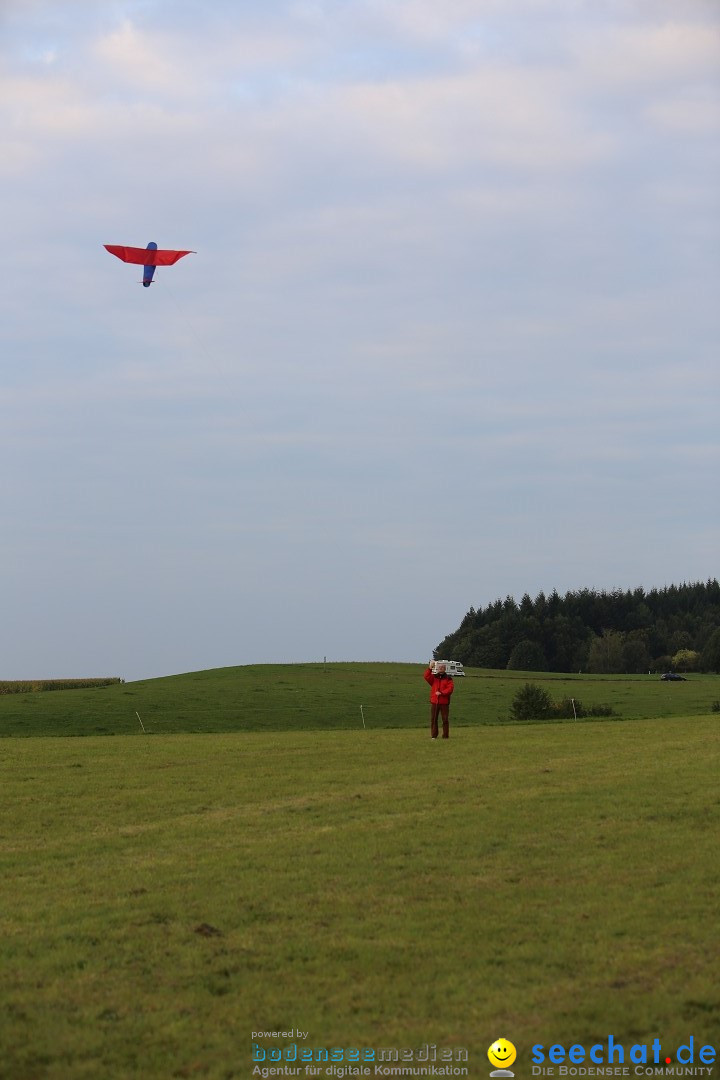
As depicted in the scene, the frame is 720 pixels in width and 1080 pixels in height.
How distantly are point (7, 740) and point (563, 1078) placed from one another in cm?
3100

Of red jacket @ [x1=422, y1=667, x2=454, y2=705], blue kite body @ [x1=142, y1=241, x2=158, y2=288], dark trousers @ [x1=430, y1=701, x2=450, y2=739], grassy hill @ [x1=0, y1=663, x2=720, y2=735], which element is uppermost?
blue kite body @ [x1=142, y1=241, x2=158, y2=288]

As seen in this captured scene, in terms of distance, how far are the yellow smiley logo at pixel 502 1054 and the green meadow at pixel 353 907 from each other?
0.32ft

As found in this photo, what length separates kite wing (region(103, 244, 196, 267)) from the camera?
152ft

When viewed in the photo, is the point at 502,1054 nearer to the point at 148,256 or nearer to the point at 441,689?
the point at 441,689

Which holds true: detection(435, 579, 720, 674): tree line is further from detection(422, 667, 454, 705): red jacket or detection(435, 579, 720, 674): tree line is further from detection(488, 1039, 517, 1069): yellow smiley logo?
detection(488, 1039, 517, 1069): yellow smiley logo

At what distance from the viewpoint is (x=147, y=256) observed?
4634cm

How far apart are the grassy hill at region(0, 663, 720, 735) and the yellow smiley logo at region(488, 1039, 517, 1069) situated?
125 feet

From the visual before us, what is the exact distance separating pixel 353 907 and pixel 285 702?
181 ft

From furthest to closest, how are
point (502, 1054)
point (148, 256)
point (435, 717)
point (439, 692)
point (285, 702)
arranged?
point (285, 702) → point (148, 256) → point (435, 717) → point (439, 692) → point (502, 1054)

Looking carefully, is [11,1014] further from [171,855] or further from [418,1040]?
[171,855]

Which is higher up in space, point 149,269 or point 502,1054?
point 149,269

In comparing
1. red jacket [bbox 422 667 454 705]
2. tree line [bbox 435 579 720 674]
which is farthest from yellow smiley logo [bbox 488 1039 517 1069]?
tree line [bbox 435 579 720 674]

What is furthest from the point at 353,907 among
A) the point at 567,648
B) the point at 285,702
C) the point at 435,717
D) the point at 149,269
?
the point at 567,648

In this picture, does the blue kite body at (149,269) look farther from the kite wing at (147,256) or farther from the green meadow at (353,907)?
the green meadow at (353,907)
